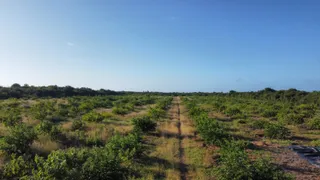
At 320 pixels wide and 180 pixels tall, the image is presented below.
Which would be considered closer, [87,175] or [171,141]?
[87,175]

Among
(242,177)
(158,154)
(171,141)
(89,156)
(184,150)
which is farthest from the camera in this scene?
(171,141)

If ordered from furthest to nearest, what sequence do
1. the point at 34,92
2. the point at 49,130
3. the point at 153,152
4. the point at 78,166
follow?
the point at 34,92, the point at 49,130, the point at 153,152, the point at 78,166

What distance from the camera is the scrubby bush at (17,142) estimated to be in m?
10.2

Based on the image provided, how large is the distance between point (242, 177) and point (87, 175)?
189 inches

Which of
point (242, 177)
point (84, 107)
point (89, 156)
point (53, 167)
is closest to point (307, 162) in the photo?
point (242, 177)

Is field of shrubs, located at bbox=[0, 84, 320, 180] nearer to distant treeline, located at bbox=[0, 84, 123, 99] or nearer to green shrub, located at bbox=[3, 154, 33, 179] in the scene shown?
green shrub, located at bbox=[3, 154, 33, 179]

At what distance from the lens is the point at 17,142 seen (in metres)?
10.7

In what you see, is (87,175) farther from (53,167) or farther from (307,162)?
(307,162)

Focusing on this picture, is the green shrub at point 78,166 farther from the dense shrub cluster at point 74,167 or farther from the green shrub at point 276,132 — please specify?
the green shrub at point 276,132

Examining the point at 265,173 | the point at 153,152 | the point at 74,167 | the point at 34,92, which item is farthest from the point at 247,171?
the point at 34,92

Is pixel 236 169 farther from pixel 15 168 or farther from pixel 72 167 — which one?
pixel 15 168

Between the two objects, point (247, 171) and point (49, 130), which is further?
point (49, 130)

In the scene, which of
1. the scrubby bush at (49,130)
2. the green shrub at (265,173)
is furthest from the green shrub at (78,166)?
the scrubby bush at (49,130)

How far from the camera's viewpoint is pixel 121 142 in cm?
1088
